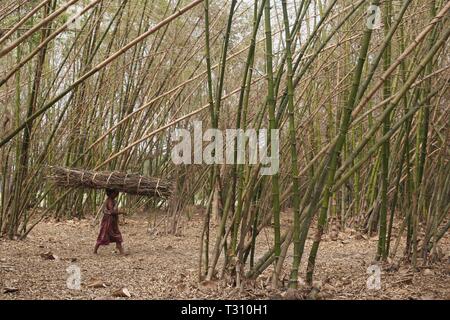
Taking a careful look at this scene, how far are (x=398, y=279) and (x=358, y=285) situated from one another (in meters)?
0.21

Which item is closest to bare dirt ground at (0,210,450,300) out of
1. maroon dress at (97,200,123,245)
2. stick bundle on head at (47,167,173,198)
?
maroon dress at (97,200,123,245)

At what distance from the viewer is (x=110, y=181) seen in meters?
3.82

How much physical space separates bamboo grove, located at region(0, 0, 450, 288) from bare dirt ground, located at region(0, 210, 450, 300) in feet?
0.37

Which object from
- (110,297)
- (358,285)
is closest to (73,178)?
(110,297)

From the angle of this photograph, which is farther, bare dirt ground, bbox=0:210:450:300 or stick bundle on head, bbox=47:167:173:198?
stick bundle on head, bbox=47:167:173:198

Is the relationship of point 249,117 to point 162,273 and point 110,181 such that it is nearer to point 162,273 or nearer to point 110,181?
point 110,181

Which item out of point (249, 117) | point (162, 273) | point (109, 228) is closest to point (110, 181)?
point (109, 228)

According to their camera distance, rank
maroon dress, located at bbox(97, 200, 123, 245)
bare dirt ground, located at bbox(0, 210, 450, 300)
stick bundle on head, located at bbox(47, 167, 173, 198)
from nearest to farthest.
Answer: bare dirt ground, located at bbox(0, 210, 450, 300) → stick bundle on head, located at bbox(47, 167, 173, 198) → maroon dress, located at bbox(97, 200, 123, 245)

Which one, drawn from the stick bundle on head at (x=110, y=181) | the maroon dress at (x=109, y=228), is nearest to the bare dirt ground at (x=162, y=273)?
the maroon dress at (x=109, y=228)

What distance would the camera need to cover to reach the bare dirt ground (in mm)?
2514

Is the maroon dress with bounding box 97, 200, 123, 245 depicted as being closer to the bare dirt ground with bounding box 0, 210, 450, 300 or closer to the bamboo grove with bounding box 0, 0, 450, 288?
the bare dirt ground with bounding box 0, 210, 450, 300

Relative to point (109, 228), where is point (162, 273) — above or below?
below

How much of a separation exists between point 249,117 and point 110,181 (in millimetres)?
1236
